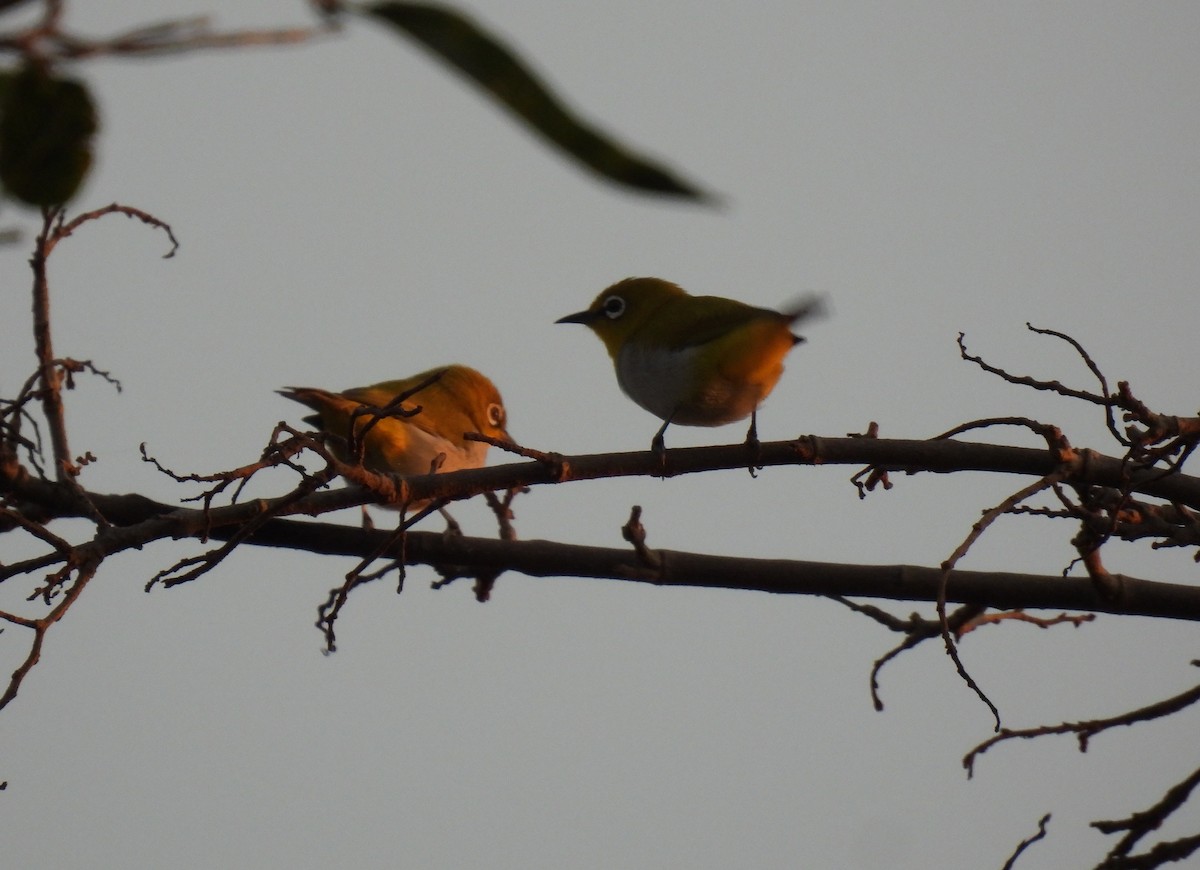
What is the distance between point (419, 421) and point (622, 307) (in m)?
1.66

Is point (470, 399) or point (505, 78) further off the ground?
point (470, 399)

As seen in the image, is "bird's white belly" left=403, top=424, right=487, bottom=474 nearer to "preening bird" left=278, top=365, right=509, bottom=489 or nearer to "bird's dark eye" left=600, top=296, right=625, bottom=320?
"preening bird" left=278, top=365, right=509, bottom=489

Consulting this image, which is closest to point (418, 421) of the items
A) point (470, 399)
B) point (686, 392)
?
point (470, 399)

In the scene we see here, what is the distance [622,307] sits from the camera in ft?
22.1

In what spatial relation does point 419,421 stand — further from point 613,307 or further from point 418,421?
point 613,307

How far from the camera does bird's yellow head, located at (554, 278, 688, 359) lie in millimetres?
6586

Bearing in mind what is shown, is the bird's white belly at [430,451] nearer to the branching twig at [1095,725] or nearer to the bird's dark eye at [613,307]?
the bird's dark eye at [613,307]

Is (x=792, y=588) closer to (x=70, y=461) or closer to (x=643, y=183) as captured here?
(x=70, y=461)

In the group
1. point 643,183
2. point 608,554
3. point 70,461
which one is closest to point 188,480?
point 70,461

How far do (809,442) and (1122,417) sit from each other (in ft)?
2.80

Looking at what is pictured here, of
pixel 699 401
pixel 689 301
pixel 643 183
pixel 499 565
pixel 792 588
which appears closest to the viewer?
pixel 643 183

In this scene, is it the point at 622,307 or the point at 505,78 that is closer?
the point at 505,78

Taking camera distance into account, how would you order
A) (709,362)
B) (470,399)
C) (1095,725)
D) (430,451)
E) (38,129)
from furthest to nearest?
1. (470,399)
2. (430,451)
3. (709,362)
4. (1095,725)
5. (38,129)

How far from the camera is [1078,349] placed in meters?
3.48
